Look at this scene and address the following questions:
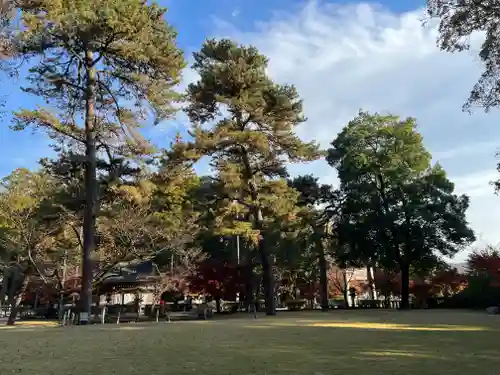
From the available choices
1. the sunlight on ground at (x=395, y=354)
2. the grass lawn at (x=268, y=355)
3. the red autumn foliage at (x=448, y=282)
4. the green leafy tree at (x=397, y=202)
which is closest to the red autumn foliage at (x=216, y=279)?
the green leafy tree at (x=397, y=202)

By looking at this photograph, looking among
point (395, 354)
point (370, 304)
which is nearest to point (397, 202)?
point (370, 304)

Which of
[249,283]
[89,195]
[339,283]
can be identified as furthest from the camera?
[339,283]

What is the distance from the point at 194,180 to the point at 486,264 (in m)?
17.8

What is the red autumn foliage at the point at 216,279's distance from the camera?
26641 mm

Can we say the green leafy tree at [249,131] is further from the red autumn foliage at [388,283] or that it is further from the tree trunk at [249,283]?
the red autumn foliage at [388,283]

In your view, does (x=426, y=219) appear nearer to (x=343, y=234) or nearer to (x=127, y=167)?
(x=343, y=234)

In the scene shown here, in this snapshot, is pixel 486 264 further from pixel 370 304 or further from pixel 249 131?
pixel 249 131

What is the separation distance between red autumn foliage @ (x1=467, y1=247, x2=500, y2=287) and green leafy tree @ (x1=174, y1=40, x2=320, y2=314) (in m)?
10.0

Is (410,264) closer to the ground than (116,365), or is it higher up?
higher up

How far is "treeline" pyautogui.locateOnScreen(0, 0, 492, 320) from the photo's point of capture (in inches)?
791

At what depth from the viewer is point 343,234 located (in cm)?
2959

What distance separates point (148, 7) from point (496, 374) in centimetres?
1996

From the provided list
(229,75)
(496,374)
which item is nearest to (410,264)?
(229,75)

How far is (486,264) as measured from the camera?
80.1ft
